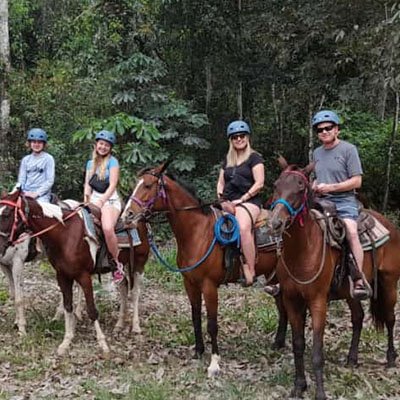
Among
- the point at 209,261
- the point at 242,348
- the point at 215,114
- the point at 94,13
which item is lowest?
the point at 242,348

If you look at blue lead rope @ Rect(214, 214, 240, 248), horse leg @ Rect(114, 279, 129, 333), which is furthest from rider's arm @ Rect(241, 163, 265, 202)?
horse leg @ Rect(114, 279, 129, 333)

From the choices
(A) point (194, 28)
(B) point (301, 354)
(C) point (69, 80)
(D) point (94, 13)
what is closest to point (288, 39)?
(A) point (194, 28)

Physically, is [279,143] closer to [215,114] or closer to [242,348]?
[215,114]

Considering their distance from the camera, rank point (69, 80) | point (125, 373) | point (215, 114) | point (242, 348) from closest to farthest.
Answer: point (125, 373)
point (242, 348)
point (215, 114)
point (69, 80)

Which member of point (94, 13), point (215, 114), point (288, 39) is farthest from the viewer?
point (215, 114)

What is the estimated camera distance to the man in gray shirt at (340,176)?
17.9ft

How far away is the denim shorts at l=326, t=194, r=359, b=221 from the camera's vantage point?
5582mm

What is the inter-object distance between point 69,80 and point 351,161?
12.3m

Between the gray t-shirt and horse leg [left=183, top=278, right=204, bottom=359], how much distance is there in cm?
182

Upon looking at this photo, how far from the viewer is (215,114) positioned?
15.2 metres

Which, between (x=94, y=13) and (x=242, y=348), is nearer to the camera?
(x=242, y=348)

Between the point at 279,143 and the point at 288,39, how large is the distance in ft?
17.5

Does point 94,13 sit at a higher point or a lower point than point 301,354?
higher

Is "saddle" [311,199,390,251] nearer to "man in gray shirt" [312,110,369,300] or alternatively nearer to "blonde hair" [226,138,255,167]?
"man in gray shirt" [312,110,369,300]
